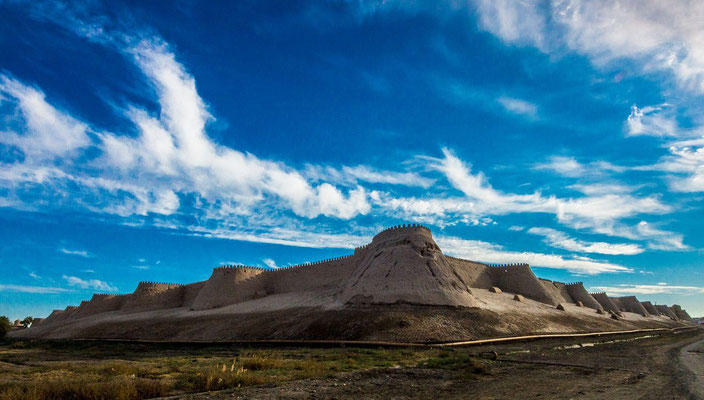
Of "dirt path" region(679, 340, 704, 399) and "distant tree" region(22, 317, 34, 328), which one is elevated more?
"distant tree" region(22, 317, 34, 328)

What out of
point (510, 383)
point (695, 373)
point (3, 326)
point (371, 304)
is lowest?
point (695, 373)

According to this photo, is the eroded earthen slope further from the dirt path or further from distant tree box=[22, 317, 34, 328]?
distant tree box=[22, 317, 34, 328]

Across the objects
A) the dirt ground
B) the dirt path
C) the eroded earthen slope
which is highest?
the eroded earthen slope

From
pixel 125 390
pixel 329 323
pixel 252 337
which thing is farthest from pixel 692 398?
pixel 252 337

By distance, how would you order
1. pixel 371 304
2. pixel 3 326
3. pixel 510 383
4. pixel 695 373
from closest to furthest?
pixel 510 383 < pixel 695 373 < pixel 371 304 < pixel 3 326

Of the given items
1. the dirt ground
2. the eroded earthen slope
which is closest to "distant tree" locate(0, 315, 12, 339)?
the eroded earthen slope

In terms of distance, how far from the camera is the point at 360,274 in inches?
1262

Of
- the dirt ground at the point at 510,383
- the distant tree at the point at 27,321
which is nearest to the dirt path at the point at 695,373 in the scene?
the dirt ground at the point at 510,383

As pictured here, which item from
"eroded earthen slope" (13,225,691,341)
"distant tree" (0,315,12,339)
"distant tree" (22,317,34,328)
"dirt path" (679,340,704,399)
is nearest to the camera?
"dirt path" (679,340,704,399)

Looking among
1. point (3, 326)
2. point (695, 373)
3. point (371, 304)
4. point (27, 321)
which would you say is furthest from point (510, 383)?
point (27, 321)

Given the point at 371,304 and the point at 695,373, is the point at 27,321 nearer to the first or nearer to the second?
the point at 371,304

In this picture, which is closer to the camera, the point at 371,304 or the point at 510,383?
the point at 510,383

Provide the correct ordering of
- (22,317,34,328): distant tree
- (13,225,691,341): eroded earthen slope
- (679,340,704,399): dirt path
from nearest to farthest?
(679,340,704,399): dirt path < (13,225,691,341): eroded earthen slope < (22,317,34,328): distant tree

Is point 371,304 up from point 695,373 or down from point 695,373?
up
